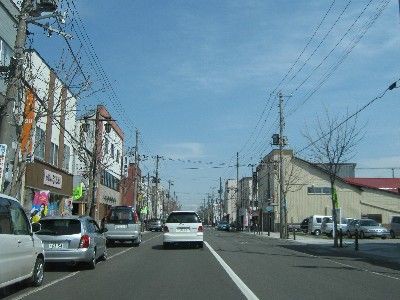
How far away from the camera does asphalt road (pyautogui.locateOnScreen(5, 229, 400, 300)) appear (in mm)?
11109

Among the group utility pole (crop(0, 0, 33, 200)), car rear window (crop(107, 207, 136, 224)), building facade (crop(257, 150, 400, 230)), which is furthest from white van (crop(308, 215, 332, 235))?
utility pole (crop(0, 0, 33, 200))

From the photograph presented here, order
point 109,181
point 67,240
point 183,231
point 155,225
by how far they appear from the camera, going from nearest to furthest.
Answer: point 67,240 < point 183,231 < point 109,181 < point 155,225

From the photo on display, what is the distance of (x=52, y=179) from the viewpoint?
1273 inches

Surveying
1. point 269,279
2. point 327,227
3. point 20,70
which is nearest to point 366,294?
point 269,279

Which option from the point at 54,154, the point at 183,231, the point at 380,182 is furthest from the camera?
the point at 380,182

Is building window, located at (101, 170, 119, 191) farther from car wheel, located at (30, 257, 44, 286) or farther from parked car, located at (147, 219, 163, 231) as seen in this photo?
car wheel, located at (30, 257, 44, 286)

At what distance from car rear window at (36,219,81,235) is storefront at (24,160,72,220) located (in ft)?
39.6

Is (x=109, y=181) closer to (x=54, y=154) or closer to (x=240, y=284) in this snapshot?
(x=54, y=154)

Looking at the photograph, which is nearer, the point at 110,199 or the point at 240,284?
the point at 240,284

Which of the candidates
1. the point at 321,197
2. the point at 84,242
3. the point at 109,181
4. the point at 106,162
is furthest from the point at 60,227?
the point at 321,197

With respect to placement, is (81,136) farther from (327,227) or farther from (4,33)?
(327,227)

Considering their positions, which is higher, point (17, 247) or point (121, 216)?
point (121, 216)

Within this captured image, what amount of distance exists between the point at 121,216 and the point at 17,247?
18768 millimetres

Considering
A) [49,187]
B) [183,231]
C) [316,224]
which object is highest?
[49,187]
